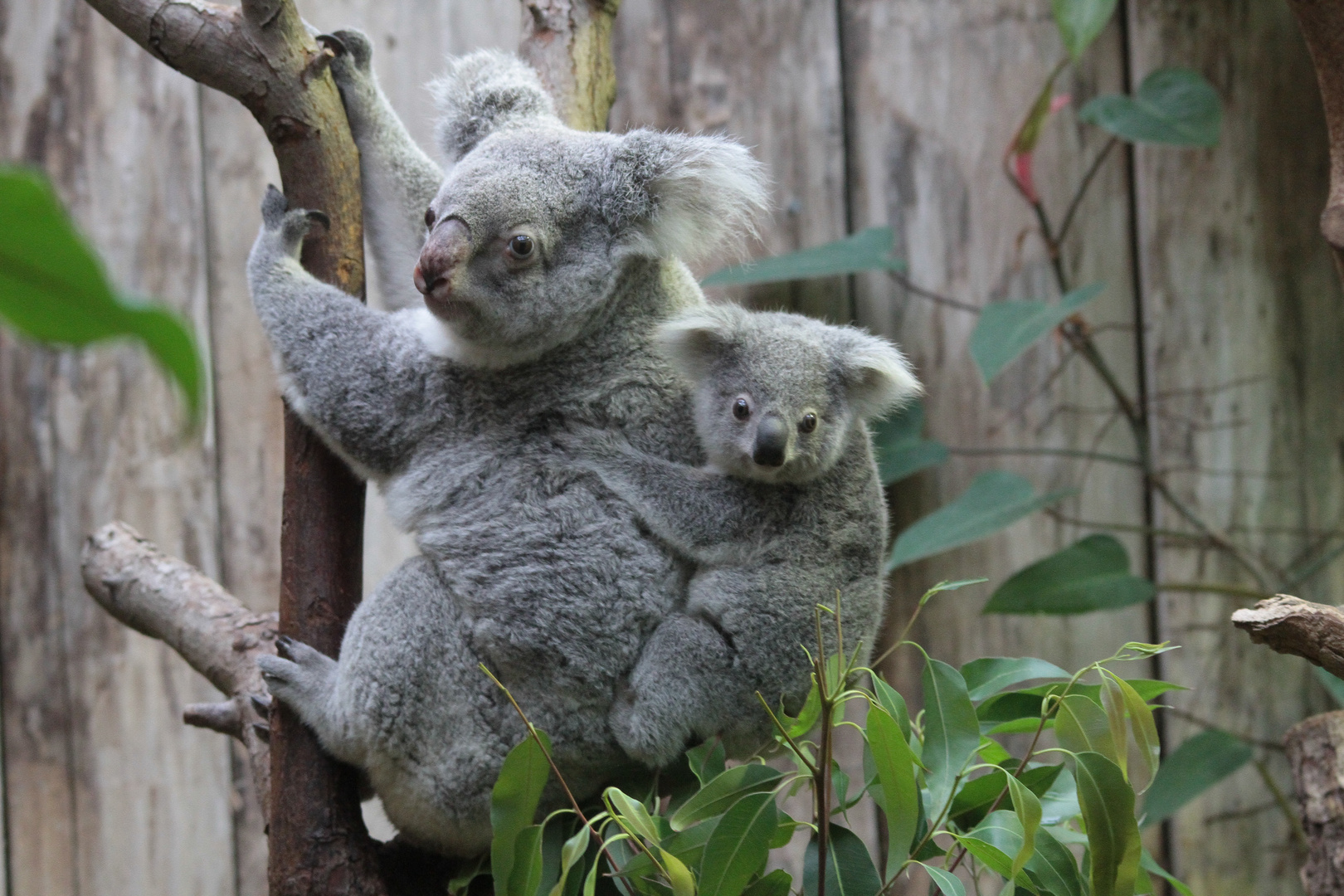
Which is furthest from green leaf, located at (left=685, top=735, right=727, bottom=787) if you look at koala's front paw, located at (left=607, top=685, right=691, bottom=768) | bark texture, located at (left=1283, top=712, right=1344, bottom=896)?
bark texture, located at (left=1283, top=712, right=1344, bottom=896)

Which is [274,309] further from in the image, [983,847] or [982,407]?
[982,407]

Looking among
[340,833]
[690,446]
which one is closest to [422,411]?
[690,446]

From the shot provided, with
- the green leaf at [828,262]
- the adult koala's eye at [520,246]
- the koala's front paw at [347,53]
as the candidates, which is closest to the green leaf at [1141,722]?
the adult koala's eye at [520,246]

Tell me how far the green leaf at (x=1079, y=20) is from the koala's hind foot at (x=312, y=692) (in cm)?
208

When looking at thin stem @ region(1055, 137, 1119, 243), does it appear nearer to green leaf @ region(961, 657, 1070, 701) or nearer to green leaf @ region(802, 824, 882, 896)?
green leaf @ region(961, 657, 1070, 701)

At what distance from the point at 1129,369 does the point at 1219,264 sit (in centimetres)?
36

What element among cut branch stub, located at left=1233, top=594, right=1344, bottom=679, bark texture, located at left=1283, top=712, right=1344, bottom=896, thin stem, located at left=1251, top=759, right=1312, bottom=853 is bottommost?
thin stem, located at left=1251, top=759, right=1312, bottom=853

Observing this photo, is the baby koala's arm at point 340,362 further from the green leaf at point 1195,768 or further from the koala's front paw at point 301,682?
the green leaf at point 1195,768

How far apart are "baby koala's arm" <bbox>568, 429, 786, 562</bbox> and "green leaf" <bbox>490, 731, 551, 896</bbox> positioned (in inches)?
15.9

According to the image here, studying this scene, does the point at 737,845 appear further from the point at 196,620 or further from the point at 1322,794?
the point at 196,620

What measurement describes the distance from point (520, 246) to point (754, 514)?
1.82 ft

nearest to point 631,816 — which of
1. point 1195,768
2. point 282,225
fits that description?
point 282,225

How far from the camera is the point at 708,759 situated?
1.61m

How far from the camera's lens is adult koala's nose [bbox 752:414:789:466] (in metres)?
1.62
